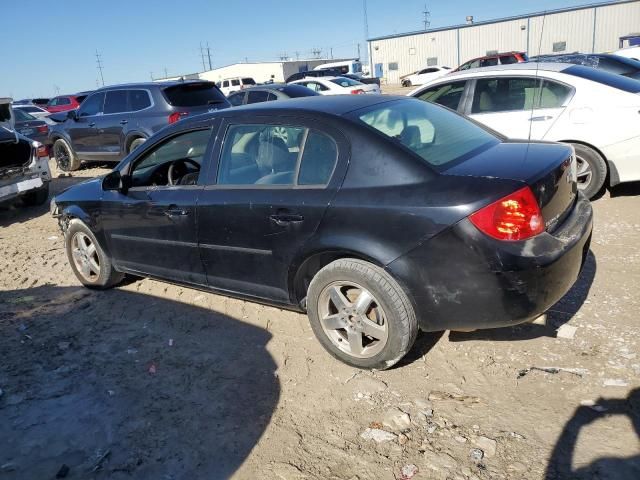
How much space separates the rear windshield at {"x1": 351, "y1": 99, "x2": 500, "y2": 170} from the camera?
3.17m

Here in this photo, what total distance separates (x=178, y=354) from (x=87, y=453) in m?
1.03

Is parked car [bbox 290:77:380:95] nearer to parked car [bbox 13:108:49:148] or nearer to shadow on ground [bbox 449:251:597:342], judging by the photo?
parked car [bbox 13:108:49:148]

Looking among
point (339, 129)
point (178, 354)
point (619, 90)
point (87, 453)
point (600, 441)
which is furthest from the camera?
point (619, 90)

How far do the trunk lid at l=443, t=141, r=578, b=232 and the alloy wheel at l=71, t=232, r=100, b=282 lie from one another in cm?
356

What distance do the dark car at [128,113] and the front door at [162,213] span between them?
503cm

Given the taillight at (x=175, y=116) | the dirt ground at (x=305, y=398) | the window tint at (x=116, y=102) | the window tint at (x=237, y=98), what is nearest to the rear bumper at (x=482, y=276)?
the dirt ground at (x=305, y=398)

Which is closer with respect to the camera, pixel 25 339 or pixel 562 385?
pixel 562 385

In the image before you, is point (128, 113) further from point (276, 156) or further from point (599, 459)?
point (599, 459)

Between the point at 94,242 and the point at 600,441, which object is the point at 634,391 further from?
the point at 94,242

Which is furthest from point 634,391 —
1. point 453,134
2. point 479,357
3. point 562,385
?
point 453,134

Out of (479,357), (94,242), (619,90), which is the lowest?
(479,357)

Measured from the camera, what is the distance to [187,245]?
3.97 metres

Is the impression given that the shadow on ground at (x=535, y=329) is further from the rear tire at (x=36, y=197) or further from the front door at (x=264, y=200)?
the rear tire at (x=36, y=197)

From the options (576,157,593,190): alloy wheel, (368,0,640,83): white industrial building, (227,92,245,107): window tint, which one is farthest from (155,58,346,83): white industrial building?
(576,157,593,190): alloy wheel
